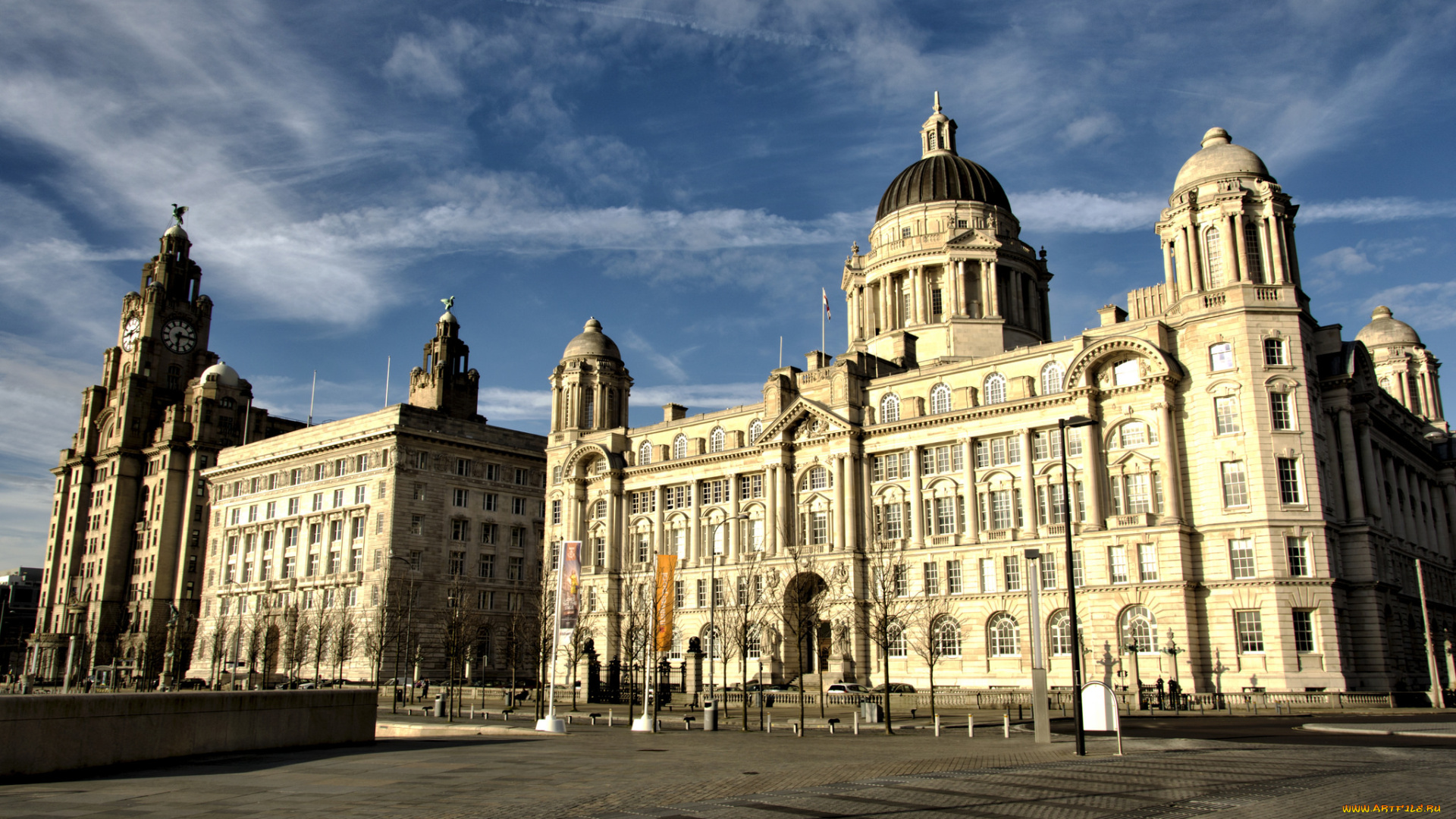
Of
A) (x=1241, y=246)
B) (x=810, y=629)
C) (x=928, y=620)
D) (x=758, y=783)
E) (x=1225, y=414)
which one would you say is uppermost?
(x=1241, y=246)

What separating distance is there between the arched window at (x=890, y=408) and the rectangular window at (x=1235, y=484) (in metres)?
23.6

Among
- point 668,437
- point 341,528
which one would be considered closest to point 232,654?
point 341,528

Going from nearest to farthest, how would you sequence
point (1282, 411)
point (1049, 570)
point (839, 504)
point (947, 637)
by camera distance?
point (1282, 411), point (1049, 570), point (947, 637), point (839, 504)

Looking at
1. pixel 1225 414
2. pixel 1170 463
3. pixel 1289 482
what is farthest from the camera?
pixel 1170 463

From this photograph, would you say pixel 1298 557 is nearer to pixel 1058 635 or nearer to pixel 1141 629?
pixel 1141 629

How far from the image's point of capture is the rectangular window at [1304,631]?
61.2 metres

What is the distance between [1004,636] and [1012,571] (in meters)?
4.34

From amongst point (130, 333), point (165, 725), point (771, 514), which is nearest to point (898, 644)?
Answer: point (771, 514)

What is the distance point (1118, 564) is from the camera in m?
66.7

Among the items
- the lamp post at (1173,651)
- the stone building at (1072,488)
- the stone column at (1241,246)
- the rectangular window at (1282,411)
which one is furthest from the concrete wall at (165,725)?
the stone column at (1241,246)

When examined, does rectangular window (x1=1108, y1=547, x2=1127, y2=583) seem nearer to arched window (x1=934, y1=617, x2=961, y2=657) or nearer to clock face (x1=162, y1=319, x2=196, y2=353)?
arched window (x1=934, y1=617, x2=961, y2=657)

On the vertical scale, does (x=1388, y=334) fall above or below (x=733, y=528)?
above

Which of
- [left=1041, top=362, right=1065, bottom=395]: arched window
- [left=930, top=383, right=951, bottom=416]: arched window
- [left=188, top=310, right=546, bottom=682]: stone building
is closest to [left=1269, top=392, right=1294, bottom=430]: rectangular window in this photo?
[left=1041, top=362, right=1065, bottom=395]: arched window

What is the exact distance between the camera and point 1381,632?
64375mm
